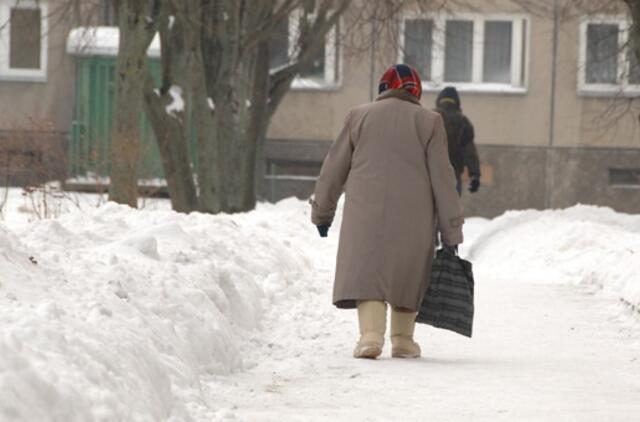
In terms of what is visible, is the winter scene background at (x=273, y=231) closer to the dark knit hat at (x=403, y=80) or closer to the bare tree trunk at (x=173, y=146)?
the bare tree trunk at (x=173, y=146)

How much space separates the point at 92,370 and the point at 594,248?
13097 mm

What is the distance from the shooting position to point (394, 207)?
10117mm

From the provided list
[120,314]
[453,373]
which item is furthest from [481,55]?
[120,314]

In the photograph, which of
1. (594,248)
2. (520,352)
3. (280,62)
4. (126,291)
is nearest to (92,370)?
(126,291)

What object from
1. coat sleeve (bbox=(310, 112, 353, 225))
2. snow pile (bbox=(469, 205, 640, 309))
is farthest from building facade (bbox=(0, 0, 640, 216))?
coat sleeve (bbox=(310, 112, 353, 225))

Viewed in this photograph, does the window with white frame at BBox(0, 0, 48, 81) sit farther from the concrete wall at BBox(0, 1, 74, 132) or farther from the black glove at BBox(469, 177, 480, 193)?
the black glove at BBox(469, 177, 480, 193)

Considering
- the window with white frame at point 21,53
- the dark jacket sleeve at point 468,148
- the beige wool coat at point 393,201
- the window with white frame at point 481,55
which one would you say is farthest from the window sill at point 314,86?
the beige wool coat at point 393,201

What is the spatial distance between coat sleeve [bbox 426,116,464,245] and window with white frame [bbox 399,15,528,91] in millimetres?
26074

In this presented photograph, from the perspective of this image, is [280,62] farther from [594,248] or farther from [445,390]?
[445,390]

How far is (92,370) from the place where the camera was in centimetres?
615

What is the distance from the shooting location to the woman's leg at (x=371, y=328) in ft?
31.9

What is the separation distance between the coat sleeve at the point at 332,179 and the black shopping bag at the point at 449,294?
71 centimetres

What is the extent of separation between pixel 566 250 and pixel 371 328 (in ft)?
31.8

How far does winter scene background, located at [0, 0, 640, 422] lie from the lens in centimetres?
745
